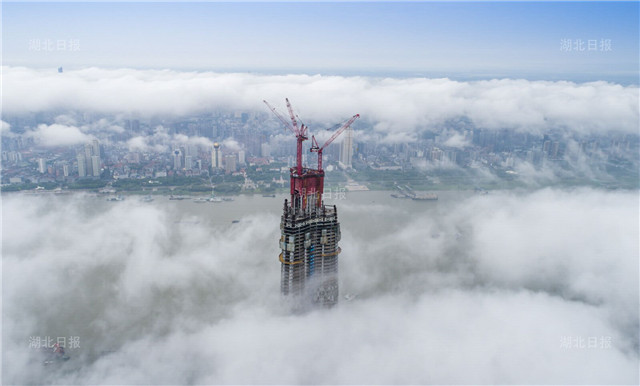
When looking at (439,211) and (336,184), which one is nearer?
(439,211)

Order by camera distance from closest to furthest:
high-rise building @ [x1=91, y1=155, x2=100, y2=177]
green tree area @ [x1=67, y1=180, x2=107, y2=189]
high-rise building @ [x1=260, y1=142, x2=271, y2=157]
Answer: green tree area @ [x1=67, y1=180, x2=107, y2=189] < high-rise building @ [x1=91, y1=155, x2=100, y2=177] < high-rise building @ [x1=260, y1=142, x2=271, y2=157]

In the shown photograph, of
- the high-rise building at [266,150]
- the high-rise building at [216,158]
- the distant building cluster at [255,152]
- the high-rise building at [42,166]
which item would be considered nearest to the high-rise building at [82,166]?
the distant building cluster at [255,152]

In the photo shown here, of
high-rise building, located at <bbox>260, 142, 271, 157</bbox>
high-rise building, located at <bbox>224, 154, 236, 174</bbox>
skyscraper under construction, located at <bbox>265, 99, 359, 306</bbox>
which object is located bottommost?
skyscraper under construction, located at <bbox>265, 99, 359, 306</bbox>

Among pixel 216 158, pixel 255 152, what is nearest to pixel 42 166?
pixel 216 158

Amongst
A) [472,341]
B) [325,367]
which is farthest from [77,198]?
[472,341]

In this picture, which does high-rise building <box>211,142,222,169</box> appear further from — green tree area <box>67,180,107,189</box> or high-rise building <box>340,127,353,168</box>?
high-rise building <box>340,127,353,168</box>

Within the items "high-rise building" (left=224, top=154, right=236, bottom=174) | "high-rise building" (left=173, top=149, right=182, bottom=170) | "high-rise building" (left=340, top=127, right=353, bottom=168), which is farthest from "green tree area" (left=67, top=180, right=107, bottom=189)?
"high-rise building" (left=340, top=127, right=353, bottom=168)

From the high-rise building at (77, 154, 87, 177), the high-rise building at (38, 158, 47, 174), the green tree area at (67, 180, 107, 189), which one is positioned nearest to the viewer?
the green tree area at (67, 180, 107, 189)

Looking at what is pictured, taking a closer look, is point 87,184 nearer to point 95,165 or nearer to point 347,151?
point 95,165

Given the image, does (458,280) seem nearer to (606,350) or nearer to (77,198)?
(606,350)
